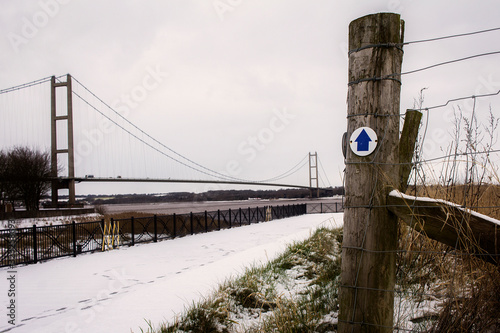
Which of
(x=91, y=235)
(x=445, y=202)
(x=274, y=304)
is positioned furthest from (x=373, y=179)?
(x=91, y=235)

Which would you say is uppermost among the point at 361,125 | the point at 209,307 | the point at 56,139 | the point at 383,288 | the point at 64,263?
the point at 56,139

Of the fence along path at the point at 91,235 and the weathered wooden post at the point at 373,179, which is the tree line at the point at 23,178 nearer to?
the fence along path at the point at 91,235

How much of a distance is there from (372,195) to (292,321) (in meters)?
1.39

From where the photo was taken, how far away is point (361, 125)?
78.8 inches

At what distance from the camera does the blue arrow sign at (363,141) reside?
6.49 ft

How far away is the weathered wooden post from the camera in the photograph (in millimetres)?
1929

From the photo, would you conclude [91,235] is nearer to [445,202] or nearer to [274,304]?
[274,304]

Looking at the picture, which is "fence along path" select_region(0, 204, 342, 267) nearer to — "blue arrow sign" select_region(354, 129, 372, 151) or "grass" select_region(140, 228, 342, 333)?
"grass" select_region(140, 228, 342, 333)

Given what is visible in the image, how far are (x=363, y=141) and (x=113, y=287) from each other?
19.9ft

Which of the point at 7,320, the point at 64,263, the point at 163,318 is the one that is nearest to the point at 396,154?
the point at 163,318

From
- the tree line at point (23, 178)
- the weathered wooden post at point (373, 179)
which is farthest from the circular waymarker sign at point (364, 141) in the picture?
the tree line at point (23, 178)

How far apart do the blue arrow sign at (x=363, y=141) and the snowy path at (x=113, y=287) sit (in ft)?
9.37

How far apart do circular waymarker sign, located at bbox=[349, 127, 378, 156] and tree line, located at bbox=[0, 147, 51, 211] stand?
1251 inches

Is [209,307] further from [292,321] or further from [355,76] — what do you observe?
[355,76]
